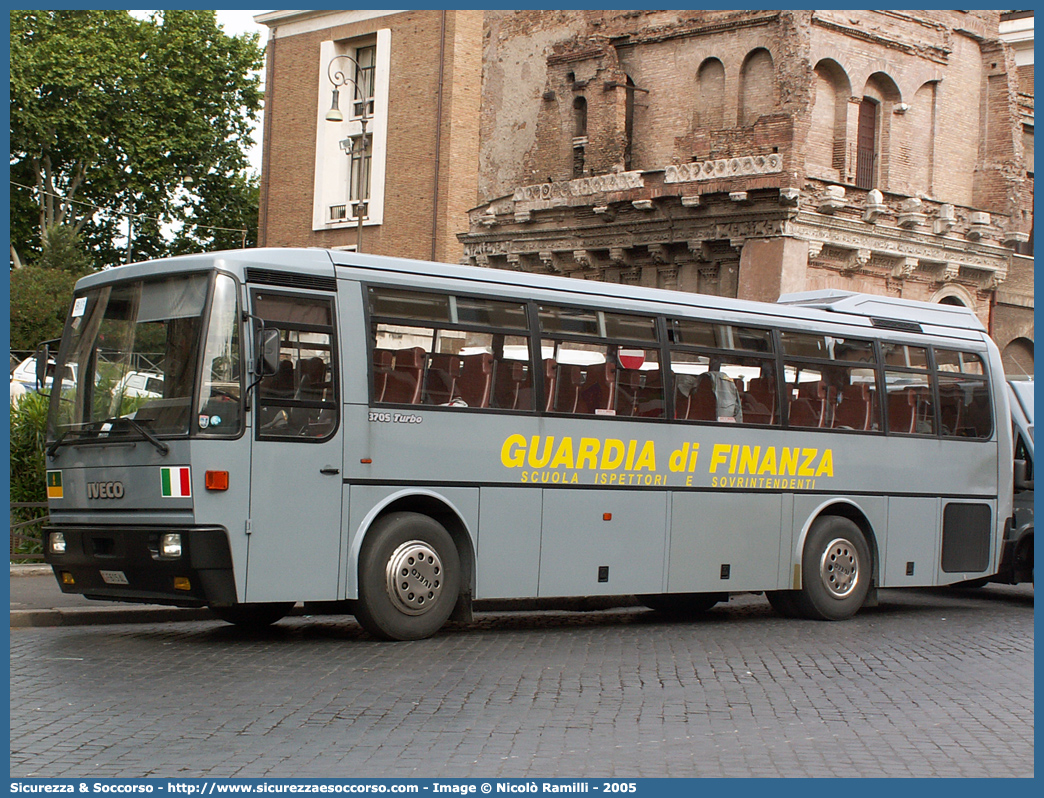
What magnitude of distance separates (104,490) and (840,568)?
768 cm

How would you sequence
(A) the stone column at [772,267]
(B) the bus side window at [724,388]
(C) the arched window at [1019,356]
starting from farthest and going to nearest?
1. (C) the arched window at [1019,356]
2. (A) the stone column at [772,267]
3. (B) the bus side window at [724,388]

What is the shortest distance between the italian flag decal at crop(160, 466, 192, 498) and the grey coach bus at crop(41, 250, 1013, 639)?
0.02m

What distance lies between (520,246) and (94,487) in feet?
82.7

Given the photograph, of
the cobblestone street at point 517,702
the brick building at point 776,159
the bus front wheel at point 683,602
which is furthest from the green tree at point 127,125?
the cobblestone street at point 517,702

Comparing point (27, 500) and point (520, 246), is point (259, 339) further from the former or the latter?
point (520, 246)

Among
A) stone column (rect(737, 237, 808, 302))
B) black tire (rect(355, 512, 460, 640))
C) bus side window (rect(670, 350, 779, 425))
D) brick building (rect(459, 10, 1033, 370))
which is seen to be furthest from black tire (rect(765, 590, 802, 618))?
brick building (rect(459, 10, 1033, 370))

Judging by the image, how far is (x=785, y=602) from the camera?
48.1ft

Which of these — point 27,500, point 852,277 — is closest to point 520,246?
point 852,277

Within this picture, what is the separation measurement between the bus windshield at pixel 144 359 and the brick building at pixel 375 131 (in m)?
26.8

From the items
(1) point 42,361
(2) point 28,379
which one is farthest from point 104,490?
(2) point 28,379

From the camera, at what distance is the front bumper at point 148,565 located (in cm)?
1023

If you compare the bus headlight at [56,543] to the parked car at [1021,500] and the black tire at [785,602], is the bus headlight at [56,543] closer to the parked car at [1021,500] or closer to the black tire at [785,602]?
the black tire at [785,602]

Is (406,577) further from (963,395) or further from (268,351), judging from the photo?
(963,395)

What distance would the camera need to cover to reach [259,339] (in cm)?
1038
